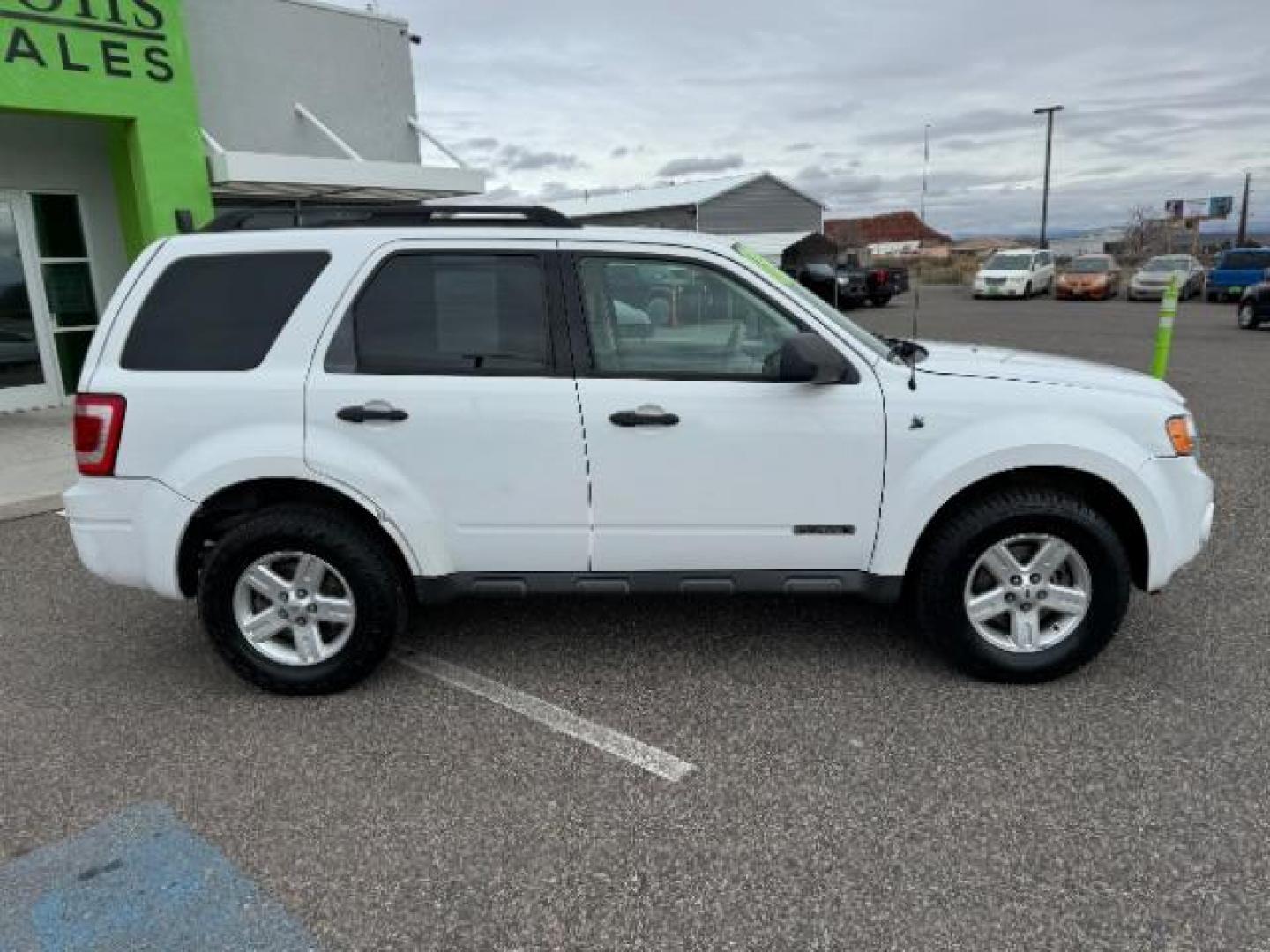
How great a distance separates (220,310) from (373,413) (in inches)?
30.6

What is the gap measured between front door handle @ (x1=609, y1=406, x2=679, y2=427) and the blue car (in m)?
29.0

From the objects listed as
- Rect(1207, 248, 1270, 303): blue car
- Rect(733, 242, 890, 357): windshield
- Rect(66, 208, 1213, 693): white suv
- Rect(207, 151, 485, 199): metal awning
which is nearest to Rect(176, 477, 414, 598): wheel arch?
Rect(66, 208, 1213, 693): white suv

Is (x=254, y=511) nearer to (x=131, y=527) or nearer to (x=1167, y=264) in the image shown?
(x=131, y=527)

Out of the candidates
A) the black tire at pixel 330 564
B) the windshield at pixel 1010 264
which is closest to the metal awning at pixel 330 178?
the black tire at pixel 330 564

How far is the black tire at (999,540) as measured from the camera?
3.55 m

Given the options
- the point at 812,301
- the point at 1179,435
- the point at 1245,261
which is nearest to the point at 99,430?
the point at 812,301

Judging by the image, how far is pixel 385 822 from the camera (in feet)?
9.55

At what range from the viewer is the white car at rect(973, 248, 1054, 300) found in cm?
3159

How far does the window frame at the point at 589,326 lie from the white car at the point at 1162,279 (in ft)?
97.7

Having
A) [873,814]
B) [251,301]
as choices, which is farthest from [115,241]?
[873,814]

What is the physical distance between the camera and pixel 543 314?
3.62 m

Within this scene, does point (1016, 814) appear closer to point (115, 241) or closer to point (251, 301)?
point (251, 301)

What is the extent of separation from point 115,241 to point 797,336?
10033mm

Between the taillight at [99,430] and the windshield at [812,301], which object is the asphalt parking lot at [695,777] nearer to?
the taillight at [99,430]
